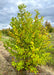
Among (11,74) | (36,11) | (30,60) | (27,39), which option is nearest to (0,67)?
(11,74)

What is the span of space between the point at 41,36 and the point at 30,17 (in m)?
1.99

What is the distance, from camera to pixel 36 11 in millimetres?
7996

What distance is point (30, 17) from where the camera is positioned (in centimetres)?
813

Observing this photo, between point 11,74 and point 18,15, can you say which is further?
point 11,74

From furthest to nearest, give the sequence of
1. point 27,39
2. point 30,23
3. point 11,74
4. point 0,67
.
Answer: point 0,67 < point 11,74 < point 30,23 < point 27,39

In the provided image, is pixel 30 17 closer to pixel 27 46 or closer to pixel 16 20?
pixel 16 20

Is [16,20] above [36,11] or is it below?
below

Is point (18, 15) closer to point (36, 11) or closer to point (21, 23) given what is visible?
point (21, 23)

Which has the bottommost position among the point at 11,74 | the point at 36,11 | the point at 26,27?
the point at 11,74

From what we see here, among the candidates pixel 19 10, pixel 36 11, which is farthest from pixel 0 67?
pixel 36 11

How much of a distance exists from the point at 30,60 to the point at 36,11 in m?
4.39

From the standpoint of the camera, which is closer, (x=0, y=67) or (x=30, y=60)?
(x=30, y=60)

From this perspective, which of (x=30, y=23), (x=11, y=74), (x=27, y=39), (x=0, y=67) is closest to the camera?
(x=27, y=39)

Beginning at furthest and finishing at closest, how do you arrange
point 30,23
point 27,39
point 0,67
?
point 0,67 → point 30,23 → point 27,39
